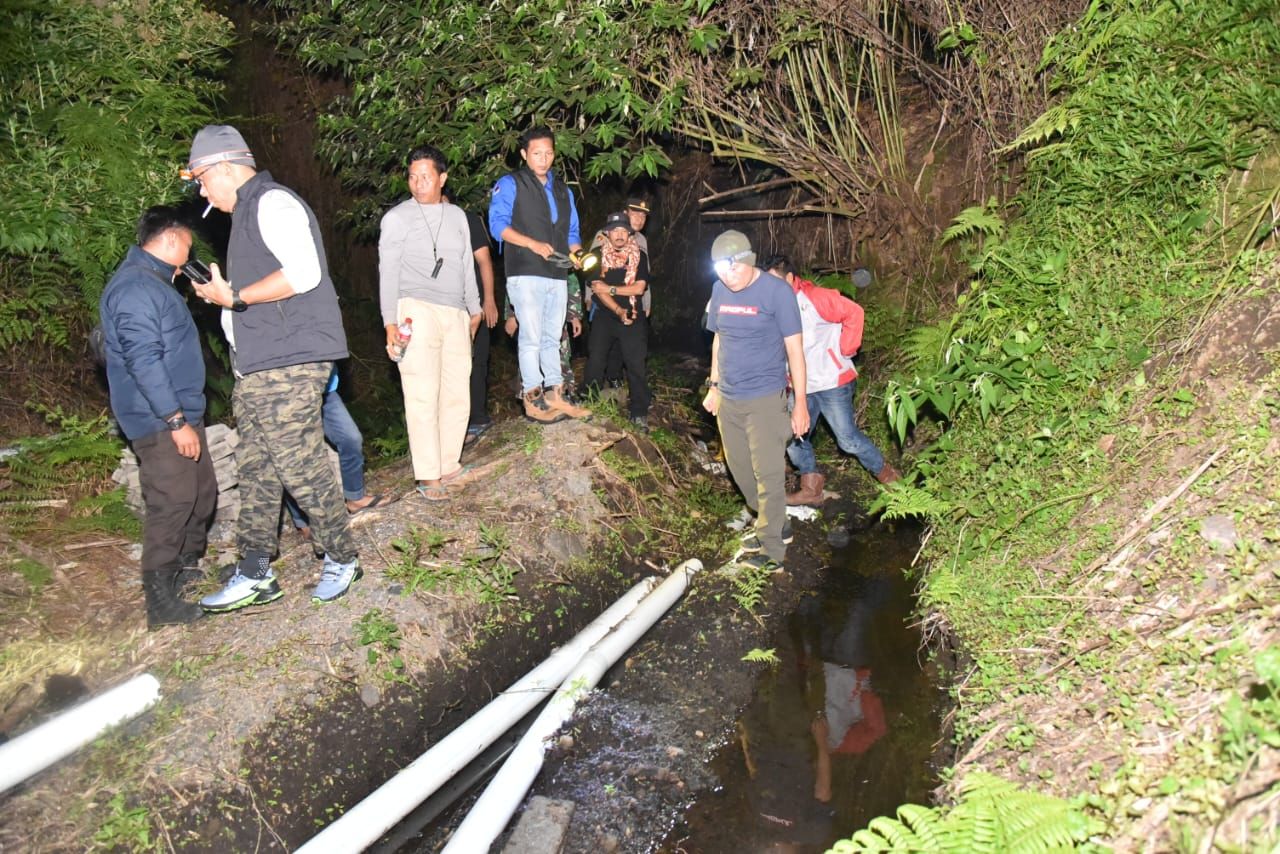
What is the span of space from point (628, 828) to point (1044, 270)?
4.68 m

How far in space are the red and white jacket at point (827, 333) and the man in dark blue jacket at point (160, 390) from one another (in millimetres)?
4111

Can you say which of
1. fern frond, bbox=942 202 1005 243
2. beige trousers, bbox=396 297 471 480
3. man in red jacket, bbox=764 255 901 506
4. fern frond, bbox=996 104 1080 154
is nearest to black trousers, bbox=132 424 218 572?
beige trousers, bbox=396 297 471 480

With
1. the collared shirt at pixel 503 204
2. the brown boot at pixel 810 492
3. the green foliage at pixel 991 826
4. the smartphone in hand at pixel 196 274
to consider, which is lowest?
the green foliage at pixel 991 826

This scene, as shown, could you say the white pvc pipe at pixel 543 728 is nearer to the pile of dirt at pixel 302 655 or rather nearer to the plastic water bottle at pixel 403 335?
the pile of dirt at pixel 302 655

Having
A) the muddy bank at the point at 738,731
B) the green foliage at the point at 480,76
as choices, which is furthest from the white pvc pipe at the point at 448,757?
the green foliage at the point at 480,76

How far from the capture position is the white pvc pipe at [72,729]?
361 cm

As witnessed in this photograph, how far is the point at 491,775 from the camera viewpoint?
14.4 feet

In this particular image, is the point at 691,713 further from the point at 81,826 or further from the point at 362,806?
the point at 81,826

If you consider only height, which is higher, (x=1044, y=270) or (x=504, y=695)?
(x=1044, y=270)

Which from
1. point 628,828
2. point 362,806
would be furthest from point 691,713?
point 362,806

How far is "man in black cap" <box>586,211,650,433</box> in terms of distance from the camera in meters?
7.27

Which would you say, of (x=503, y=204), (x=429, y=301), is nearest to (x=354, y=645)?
(x=429, y=301)

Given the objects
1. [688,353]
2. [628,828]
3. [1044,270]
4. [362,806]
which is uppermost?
[1044,270]

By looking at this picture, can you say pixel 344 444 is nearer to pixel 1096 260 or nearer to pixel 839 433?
pixel 839 433
